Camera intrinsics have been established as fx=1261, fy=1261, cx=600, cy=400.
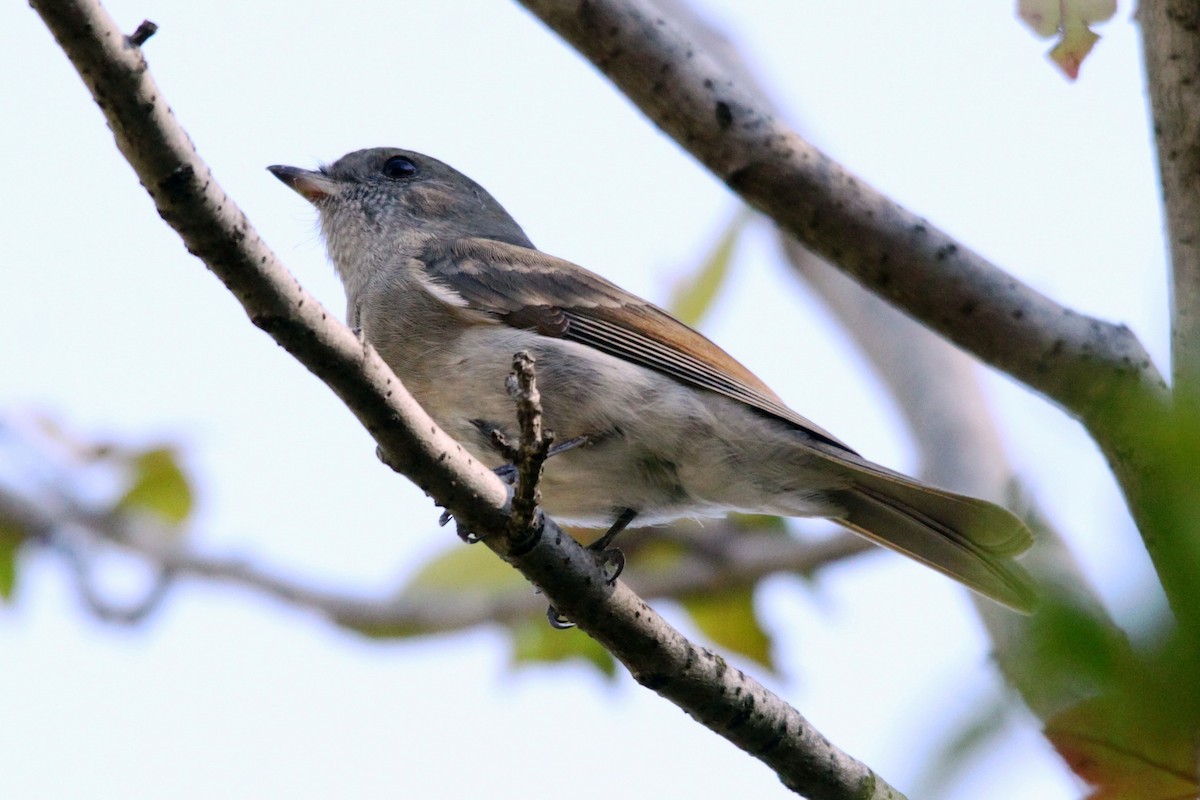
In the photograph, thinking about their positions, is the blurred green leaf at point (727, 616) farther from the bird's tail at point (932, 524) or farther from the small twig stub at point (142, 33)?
the small twig stub at point (142, 33)

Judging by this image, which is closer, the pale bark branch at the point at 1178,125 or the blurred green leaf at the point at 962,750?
the blurred green leaf at the point at 962,750

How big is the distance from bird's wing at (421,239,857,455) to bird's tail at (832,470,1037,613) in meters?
0.23

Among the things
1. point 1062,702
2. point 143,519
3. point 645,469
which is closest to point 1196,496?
point 1062,702

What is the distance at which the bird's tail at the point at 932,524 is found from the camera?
442 centimetres

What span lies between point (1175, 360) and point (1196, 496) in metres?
0.49

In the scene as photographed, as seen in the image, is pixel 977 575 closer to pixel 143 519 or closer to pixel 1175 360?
pixel 1175 360

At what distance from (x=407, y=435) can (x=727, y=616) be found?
379 centimetres

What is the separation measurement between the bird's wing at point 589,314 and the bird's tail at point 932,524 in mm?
230

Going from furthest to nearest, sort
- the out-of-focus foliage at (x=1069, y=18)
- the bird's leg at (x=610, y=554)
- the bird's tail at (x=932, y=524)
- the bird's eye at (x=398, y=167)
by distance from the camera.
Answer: the bird's eye at (x=398, y=167), the bird's tail at (x=932, y=524), the bird's leg at (x=610, y=554), the out-of-focus foliage at (x=1069, y=18)

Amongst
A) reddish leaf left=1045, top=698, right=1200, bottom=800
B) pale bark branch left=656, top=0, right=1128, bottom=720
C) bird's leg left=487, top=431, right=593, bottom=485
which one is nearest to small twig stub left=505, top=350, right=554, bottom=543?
bird's leg left=487, top=431, right=593, bottom=485

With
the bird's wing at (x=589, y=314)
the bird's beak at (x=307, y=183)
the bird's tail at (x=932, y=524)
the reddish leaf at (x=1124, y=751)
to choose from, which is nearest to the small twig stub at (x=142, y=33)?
the reddish leaf at (x=1124, y=751)

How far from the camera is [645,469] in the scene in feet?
15.6

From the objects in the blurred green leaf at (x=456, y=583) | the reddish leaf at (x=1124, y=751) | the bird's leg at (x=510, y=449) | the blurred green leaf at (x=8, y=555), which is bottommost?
the blurred green leaf at (x=8, y=555)

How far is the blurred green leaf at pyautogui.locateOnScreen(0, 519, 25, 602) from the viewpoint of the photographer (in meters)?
Answer: 6.32
